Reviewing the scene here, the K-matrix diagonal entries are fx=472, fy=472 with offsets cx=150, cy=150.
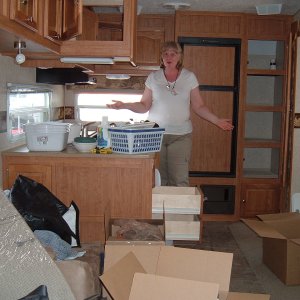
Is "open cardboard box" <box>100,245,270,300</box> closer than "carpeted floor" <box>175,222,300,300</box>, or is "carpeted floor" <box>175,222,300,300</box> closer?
"open cardboard box" <box>100,245,270,300</box>

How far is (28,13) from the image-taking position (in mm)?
1765

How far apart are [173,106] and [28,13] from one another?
1.82 m

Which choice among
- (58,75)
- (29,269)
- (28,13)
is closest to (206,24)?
(58,75)

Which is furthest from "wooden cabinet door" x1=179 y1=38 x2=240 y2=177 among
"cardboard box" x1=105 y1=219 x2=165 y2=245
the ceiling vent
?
"cardboard box" x1=105 y1=219 x2=165 y2=245

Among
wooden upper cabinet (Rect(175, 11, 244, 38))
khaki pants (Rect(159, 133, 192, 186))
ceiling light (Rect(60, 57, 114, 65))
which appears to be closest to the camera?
ceiling light (Rect(60, 57, 114, 65))

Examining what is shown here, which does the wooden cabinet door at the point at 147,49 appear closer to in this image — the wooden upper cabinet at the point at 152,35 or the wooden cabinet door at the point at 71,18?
the wooden upper cabinet at the point at 152,35

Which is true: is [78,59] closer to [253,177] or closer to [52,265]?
[52,265]

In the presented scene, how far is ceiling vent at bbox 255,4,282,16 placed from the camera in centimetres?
397

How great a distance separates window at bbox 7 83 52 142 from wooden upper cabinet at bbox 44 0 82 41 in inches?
27.6

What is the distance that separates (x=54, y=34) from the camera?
2.20 meters

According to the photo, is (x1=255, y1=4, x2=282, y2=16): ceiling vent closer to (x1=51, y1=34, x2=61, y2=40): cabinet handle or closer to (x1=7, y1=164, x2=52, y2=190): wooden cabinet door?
(x1=51, y1=34, x2=61, y2=40): cabinet handle

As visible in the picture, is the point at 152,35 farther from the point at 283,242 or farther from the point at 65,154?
the point at 283,242

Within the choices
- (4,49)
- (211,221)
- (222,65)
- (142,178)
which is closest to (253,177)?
(211,221)

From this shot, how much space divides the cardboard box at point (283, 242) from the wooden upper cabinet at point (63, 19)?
1.50m
